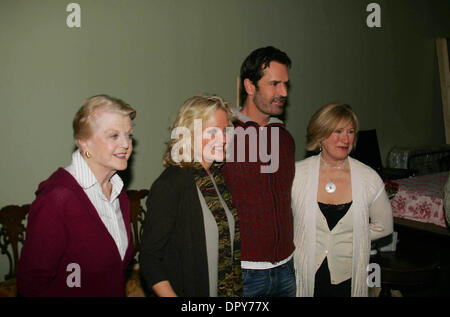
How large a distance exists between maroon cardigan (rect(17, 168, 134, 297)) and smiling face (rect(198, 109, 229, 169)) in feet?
1.67

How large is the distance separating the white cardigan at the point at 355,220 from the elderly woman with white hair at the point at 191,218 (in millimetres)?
607

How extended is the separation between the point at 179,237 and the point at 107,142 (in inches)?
18.8

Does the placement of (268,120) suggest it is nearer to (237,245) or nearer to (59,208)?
(237,245)

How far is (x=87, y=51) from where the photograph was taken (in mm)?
2758

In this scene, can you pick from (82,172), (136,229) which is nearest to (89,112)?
(82,172)

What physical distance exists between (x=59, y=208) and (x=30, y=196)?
154 centimetres

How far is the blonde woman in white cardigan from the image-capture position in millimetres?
1971

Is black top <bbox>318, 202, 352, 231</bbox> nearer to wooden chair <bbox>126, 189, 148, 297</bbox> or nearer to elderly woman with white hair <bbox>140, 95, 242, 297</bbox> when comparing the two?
elderly woman with white hair <bbox>140, 95, 242, 297</bbox>

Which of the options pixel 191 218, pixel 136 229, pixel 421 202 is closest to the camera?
pixel 191 218

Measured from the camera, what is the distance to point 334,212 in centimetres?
199

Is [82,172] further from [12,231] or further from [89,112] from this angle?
[12,231]

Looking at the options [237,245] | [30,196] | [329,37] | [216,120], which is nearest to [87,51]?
[30,196]

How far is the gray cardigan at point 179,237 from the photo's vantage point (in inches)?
55.4

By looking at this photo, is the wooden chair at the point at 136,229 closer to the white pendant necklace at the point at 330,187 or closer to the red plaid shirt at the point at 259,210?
the red plaid shirt at the point at 259,210
